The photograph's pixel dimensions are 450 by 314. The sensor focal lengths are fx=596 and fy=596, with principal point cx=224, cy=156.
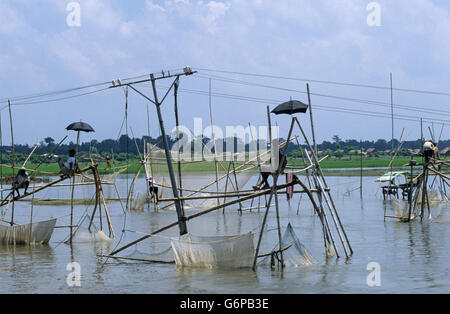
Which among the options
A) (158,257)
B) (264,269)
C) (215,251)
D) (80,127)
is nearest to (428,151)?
(264,269)

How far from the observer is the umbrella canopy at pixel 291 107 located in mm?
10773

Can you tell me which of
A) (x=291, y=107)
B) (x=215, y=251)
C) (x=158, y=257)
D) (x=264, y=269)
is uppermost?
(x=291, y=107)

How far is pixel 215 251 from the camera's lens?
9.76 m

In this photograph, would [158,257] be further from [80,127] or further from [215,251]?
[80,127]

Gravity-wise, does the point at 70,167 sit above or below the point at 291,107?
below

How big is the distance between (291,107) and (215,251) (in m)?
2.98

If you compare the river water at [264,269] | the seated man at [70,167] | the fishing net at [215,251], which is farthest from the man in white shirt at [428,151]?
the seated man at [70,167]

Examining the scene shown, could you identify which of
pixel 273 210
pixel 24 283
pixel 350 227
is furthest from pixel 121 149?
pixel 24 283

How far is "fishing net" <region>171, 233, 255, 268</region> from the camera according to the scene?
9727mm

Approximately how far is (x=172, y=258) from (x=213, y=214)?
1056 centimetres

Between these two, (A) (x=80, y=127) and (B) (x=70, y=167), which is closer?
(B) (x=70, y=167)

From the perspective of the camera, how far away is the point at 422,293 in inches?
349

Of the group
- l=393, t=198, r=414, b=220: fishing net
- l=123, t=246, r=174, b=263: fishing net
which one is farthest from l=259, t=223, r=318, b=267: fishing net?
l=393, t=198, r=414, b=220: fishing net
